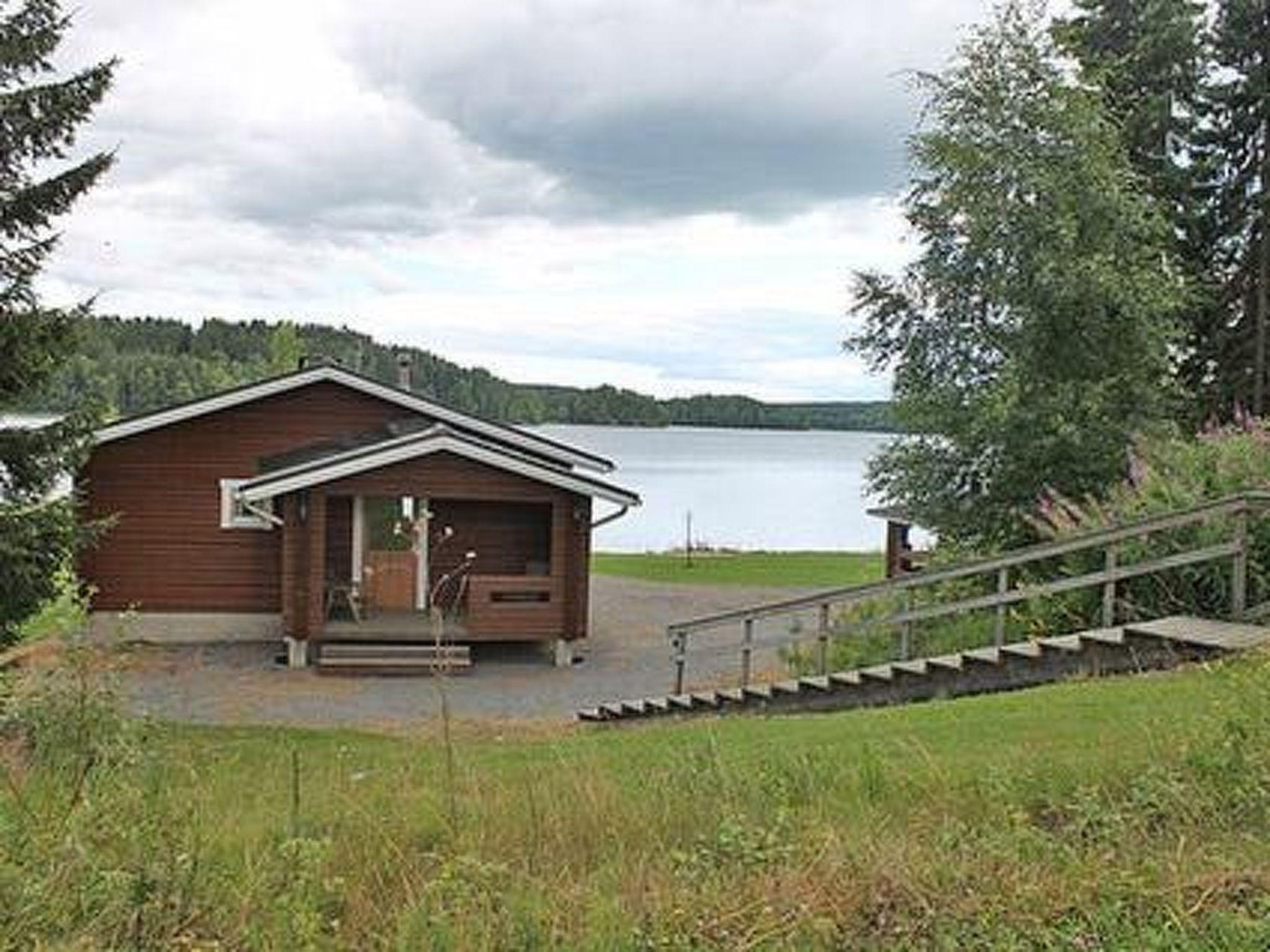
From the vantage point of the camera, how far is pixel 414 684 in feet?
58.1

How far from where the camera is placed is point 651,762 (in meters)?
7.49

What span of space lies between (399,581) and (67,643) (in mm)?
15968

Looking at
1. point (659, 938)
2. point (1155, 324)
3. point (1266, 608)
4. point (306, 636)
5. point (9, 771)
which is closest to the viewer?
point (659, 938)

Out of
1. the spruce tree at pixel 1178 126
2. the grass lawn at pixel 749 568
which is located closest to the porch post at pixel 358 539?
the grass lawn at pixel 749 568

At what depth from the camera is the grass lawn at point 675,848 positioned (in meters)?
3.39

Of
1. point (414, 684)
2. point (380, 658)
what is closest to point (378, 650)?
point (380, 658)

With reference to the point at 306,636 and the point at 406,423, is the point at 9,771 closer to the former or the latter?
the point at 306,636

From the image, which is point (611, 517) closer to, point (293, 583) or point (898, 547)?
point (293, 583)

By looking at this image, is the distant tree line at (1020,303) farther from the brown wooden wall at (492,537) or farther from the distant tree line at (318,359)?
the brown wooden wall at (492,537)

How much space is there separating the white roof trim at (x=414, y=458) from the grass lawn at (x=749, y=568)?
33.7 ft

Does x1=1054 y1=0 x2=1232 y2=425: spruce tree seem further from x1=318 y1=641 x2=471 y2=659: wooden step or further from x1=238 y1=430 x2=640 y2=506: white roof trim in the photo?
x1=318 y1=641 x2=471 y2=659: wooden step

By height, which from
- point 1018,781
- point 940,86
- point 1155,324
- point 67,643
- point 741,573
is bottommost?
point 741,573

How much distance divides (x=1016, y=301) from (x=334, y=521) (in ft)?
39.0

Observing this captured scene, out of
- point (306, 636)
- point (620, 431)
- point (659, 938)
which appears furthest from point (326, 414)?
point (620, 431)
